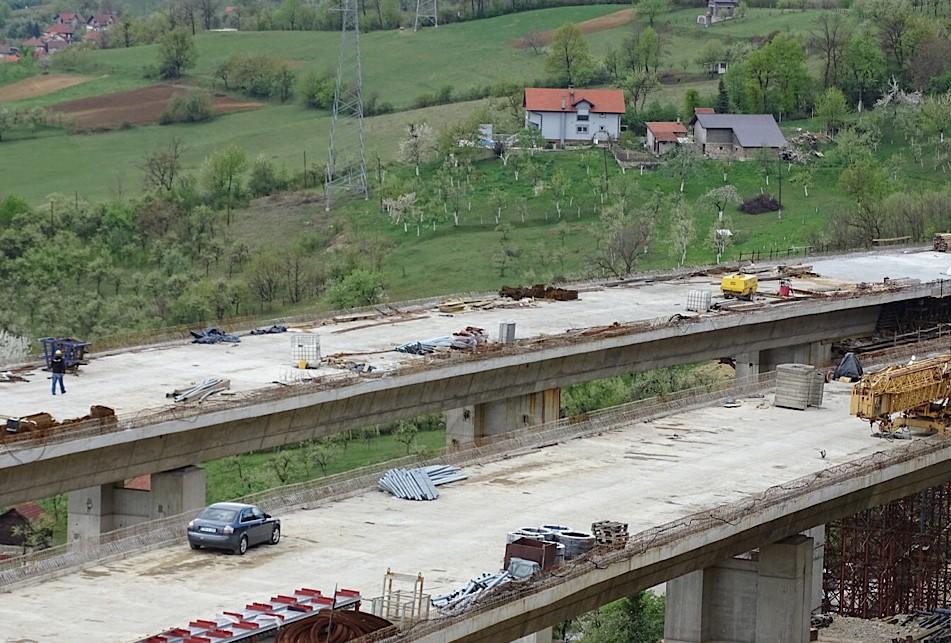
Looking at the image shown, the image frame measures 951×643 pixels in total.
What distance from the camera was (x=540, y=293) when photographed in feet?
345

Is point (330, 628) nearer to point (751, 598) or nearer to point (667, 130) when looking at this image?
point (751, 598)

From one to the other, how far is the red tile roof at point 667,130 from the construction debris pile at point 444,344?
3767 inches

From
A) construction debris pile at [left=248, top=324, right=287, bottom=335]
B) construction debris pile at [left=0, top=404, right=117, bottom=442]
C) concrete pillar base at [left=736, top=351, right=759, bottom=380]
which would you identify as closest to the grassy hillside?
concrete pillar base at [left=736, top=351, right=759, bottom=380]

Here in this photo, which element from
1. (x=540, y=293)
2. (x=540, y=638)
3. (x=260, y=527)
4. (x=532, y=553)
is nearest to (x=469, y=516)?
(x=540, y=638)

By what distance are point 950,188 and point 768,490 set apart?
10224cm

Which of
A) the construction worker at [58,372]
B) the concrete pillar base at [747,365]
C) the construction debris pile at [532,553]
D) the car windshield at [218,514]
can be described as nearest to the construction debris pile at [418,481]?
the construction debris pile at [532,553]

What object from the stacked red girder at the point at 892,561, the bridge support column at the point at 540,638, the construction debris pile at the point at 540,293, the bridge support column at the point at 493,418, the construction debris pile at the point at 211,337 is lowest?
the stacked red girder at the point at 892,561

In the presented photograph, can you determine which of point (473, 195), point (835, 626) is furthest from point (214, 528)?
point (473, 195)

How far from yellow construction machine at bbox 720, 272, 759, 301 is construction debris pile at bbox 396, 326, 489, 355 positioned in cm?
2167

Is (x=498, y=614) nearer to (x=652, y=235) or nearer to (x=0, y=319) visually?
(x=0, y=319)

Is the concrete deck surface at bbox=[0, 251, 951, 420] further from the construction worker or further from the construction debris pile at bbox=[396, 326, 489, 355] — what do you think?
the construction debris pile at bbox=[396, 326, 489, 355]

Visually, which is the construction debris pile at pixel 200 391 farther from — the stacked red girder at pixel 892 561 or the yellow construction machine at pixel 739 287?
the yellow construction machine at pixel 739 287

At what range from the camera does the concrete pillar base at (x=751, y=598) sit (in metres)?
68.2

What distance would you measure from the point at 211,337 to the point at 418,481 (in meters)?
26.1
